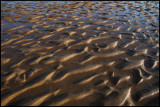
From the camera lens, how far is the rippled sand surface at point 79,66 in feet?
5.35

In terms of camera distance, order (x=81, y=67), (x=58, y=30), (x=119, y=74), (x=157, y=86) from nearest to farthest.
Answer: (x=157, y=86) < (x=119, y=74) < (x=81, y=67) < (x=58, y=30)

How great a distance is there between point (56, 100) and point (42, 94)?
0.22m

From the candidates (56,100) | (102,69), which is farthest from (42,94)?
(102,69)

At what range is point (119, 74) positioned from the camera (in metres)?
2.02

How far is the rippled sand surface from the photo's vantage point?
163cm

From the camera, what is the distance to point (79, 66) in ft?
7.16

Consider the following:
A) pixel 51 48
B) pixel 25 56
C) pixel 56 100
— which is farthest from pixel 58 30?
pixel 56 100

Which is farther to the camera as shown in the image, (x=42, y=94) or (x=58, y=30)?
(x=58, y=30)

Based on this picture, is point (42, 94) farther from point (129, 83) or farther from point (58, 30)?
point (58, 30)

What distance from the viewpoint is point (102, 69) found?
213cm

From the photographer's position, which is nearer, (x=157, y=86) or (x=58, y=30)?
(x=157, y=86)

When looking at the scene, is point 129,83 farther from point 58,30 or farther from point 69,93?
point 58,30

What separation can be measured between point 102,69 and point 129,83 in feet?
1.54

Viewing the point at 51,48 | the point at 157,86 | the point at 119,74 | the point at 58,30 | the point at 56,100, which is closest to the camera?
the point at 56,100
